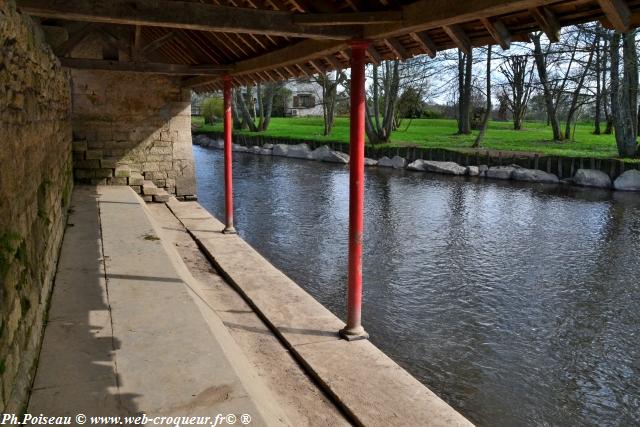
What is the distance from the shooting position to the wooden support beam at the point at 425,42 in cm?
479

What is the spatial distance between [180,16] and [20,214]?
2.01m

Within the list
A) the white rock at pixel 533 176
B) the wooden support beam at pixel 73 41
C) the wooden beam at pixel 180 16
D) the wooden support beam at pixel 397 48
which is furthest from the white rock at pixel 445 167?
the wooden beam at pixel 180 16

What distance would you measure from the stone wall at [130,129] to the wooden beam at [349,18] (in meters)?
7.86

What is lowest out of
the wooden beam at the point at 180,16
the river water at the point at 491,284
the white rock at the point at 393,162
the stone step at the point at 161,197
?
the river water at the point at 491,284

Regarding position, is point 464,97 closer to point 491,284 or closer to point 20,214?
point 491,284

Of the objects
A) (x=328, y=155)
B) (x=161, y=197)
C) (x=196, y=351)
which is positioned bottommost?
(x=196, y=351)

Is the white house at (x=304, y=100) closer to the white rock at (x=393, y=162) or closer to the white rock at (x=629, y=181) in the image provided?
the white rock at (x=393, y=162)

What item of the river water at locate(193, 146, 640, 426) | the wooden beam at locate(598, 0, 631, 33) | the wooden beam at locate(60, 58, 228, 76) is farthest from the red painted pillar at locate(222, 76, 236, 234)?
the wooden beam at locate(598, 0, 631, 33)

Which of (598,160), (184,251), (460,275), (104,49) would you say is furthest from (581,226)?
(104,49)

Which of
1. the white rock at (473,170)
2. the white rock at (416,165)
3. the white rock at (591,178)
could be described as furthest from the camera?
the white rock at (416,165)

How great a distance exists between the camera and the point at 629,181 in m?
16.5

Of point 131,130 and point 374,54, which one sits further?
point 131,130

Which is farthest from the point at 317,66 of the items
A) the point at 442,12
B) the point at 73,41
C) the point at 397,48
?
the point at 73,41

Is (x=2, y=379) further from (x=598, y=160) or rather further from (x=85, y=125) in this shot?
(x=598, y=160)
